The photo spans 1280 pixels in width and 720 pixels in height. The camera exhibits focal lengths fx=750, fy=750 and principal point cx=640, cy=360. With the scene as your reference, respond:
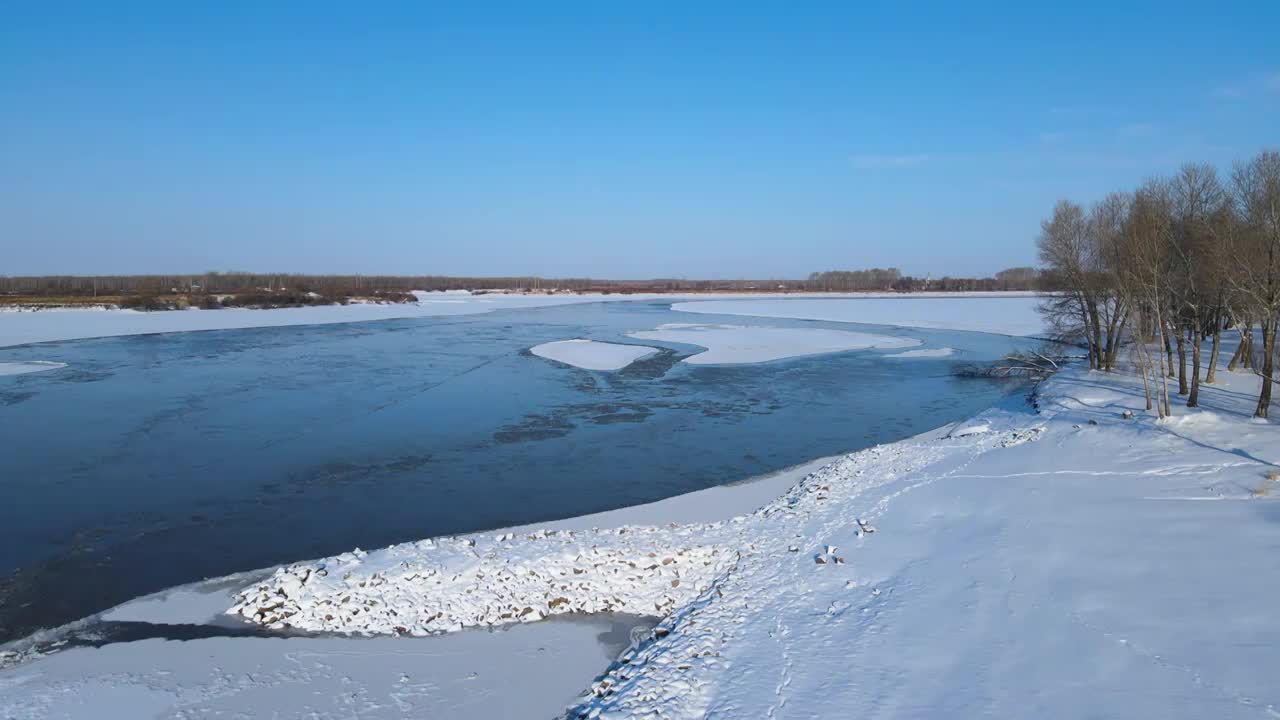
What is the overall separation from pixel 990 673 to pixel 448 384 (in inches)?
683

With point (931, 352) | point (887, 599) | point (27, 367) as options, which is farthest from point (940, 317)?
point (27, 367)

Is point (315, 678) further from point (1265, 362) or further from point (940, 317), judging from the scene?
point (940, 317)

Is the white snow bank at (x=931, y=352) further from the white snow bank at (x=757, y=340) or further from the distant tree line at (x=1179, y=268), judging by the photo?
the distant tree line at (x=1179, y=268)

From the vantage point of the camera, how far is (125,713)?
5281mm

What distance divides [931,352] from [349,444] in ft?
79.3

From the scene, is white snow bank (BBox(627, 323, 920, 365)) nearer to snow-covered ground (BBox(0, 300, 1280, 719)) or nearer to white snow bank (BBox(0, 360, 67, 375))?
snow-covered ground (BBox(0, 300, 1280, 719))

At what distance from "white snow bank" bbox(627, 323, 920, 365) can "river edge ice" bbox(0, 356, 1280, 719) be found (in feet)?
55.1

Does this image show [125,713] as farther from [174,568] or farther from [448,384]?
[448,384]

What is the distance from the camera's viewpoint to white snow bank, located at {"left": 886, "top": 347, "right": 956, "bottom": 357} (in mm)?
29406

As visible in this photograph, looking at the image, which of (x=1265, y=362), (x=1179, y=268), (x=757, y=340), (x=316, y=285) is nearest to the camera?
(x=1265, y=362)

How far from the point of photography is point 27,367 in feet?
76.6

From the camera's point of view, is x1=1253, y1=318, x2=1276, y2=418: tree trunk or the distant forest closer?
x1=1253, y1=318, x2=1276, y2=418: tree trunk

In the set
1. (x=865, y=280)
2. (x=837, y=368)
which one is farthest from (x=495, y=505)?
(x=865, y=280)

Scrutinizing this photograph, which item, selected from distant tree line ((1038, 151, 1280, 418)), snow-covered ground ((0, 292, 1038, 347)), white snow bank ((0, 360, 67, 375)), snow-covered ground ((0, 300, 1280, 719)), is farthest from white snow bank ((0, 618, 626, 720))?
snow-covered ground ((0, 292, 1038, 347))
